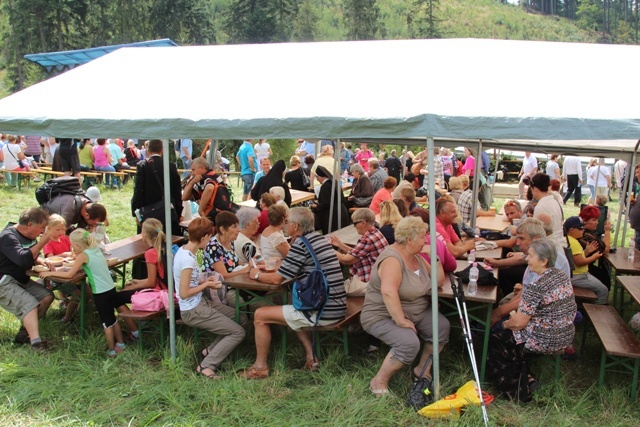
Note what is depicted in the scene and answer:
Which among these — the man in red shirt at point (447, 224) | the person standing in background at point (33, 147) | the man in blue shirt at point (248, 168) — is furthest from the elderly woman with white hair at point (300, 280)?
the person standing in background at point (33, 147)

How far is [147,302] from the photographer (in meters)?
4.98

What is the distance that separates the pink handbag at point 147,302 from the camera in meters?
4.98

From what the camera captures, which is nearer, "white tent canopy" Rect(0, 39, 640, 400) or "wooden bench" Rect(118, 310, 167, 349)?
"white tent canopy" Rect(0, 39, 640, 400)

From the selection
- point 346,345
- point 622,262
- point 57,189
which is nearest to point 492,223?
point 622,262

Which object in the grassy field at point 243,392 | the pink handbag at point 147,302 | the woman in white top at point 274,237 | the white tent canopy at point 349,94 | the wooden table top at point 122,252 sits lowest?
the grassy field at point 243,392

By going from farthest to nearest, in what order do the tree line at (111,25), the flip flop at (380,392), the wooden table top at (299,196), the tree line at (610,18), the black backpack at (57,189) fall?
the tree line at (610,18) → the tree line at (111,25) → the wooden table top at (299,196) → the black backpack at (57,189) → the flip flop at (380,392)

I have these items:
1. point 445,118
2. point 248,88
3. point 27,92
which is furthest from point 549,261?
point 27,92

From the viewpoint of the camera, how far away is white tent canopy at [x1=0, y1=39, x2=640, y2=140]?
3965mm

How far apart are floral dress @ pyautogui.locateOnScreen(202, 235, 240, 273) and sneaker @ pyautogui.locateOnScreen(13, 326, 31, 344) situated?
1.69 metres

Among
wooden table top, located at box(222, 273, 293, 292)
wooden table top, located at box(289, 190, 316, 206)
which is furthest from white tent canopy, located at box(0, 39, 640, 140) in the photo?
wooden table top, located at box(289, 190, 316, 206)

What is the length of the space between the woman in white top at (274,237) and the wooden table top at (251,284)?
1.75 ft

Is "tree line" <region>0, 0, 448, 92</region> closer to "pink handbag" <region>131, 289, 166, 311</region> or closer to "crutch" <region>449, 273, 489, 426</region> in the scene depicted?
"pink handbag" <region>131, 289, 166, 311</region>

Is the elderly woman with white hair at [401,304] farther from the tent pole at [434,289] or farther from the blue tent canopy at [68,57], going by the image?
the blue tent canopy at [68,57]

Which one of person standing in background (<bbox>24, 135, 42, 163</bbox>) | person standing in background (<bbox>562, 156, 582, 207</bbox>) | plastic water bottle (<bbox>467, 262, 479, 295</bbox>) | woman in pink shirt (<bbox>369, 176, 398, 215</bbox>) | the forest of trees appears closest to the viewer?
plastic water bottle (<bbox>467, 262, 479, 295</bbox>)
